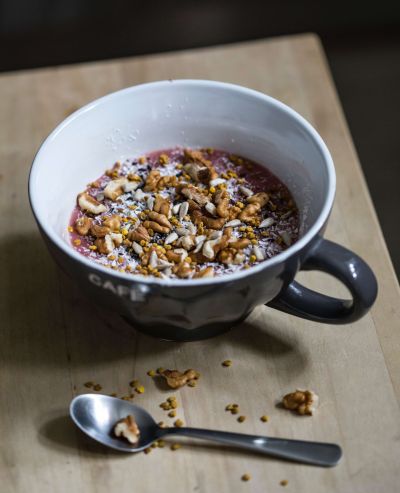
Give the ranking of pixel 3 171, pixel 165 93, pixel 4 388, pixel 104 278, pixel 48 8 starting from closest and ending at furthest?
1. pixel 104 278
2. pixel 4 388
3. pixel 165 93
4. pixel 3 171
5. pixel 48 8

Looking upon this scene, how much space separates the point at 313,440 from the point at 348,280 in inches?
7.9

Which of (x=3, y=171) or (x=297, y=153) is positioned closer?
(x=297, y=153)

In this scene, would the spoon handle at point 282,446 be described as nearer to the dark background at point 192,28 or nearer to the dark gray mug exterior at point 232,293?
the dark gray mug exterior at point 232,293

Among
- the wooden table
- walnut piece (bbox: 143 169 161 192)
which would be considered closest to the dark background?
Result: the wooden table

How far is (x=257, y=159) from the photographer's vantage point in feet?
3.92

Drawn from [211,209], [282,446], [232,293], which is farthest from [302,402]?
[211,209]

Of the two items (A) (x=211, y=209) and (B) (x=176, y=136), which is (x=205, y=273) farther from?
(B) (x=176, y=136)

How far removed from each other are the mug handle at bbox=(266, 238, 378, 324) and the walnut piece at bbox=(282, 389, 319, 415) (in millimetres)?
94

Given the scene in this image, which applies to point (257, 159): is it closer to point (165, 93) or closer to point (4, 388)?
point (165, 93)

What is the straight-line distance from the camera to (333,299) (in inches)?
39.6

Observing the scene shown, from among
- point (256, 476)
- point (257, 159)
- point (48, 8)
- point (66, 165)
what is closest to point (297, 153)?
point (257, 159)

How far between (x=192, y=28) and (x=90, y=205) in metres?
1.30

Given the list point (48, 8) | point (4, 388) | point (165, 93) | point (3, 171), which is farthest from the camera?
point (48, 8)

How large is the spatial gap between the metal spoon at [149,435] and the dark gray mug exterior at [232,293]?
111 mm
